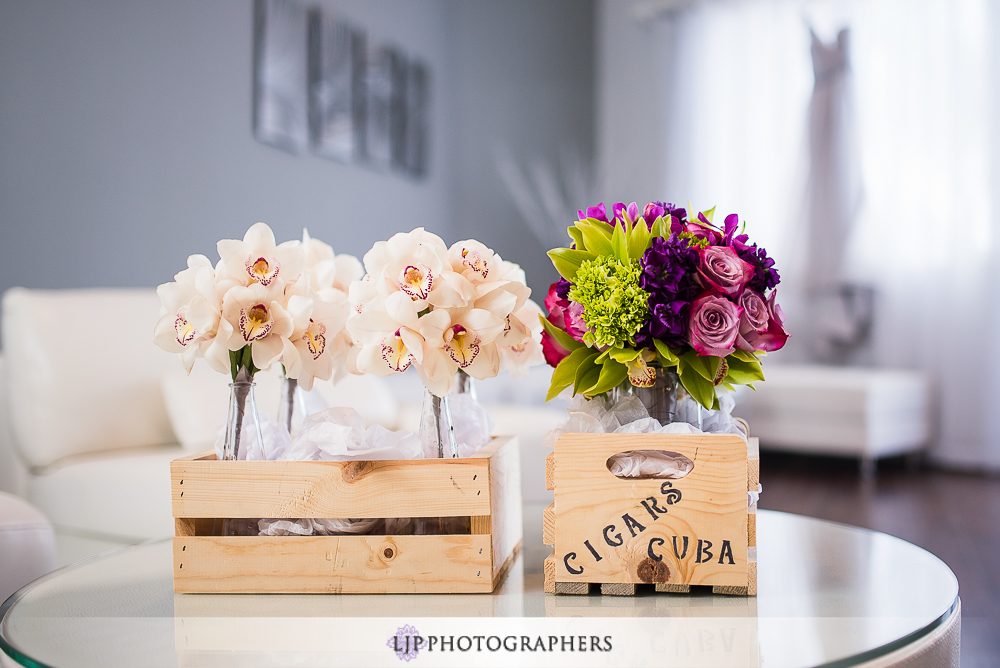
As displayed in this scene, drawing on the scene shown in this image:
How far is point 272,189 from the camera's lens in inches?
153

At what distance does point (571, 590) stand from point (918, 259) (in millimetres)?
4148

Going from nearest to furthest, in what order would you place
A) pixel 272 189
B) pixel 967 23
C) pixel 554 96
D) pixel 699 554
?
pixel 699 554, pixel 272 189, pixel 967 23, pixel 554 96

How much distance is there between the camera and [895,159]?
14.4 feet

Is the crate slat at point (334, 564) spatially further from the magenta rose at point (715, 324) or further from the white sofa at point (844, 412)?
the white sofa at point (844, 412)

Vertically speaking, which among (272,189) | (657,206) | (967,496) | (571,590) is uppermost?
(272,189)

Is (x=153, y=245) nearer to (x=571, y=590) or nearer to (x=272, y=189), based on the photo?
(x=272, y=189)

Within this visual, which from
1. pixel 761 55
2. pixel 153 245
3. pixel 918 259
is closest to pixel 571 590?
pixel 153 245

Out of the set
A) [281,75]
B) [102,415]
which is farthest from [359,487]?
[281,75]

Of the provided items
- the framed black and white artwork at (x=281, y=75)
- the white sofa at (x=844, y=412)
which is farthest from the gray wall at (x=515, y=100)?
the white sofa at (x=844, y=412)

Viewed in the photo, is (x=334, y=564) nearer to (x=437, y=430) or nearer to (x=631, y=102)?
(x=437, y=430)

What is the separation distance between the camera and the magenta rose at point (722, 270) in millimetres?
794

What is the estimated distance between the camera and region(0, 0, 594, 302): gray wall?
9.25 ft

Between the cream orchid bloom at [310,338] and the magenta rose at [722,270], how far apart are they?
15.6 inches

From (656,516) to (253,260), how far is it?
0.48 meters
